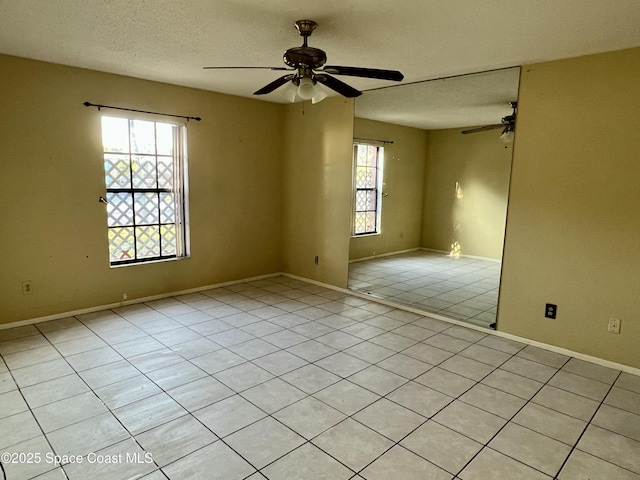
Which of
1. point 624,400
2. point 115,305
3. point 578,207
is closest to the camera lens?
point 624,400

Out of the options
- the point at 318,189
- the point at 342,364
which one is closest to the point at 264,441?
the point at 342,364

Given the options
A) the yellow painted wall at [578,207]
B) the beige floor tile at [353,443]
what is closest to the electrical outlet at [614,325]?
the yellow painted wall at [578,207]

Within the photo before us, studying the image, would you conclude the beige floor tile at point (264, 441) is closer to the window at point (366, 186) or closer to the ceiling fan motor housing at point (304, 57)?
the ceiling fan motor housing at point (304, 57)

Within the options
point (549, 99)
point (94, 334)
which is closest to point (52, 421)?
point (94, 334)

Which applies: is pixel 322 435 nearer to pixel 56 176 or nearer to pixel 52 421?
pixel 52 421

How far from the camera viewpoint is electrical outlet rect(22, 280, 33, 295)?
3.45 metres

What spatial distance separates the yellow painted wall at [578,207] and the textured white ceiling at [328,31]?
273 millimetres

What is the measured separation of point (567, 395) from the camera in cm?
252

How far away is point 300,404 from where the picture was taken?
2346 mm

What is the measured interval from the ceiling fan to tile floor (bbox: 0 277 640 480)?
77.4 inches

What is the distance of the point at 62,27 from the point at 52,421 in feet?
8.15

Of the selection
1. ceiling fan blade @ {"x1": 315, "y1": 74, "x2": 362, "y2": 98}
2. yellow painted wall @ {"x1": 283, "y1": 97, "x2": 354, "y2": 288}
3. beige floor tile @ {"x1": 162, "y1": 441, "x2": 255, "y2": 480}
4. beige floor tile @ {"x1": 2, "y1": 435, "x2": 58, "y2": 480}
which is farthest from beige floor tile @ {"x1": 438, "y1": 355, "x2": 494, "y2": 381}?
beige floor tile @ {"x1": 2, "y1": 435, "x2": 58, "y2": 480}

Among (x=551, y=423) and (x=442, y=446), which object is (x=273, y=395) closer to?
(x=442, y=446)

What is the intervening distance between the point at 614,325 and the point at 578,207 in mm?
922
